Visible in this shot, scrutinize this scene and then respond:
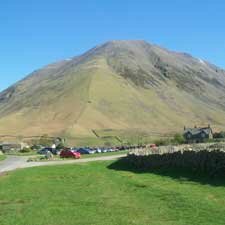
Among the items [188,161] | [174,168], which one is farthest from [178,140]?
[188,161]

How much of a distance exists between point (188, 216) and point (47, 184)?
15122 mm

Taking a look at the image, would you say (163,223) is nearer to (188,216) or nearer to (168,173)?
(188,216)

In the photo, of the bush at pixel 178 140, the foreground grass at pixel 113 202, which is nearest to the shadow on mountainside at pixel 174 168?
the foreground grass at pixel 113 202

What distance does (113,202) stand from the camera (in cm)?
2303

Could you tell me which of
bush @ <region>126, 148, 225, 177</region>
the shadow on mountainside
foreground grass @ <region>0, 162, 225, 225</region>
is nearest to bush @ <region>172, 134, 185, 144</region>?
the shadow on mountainside

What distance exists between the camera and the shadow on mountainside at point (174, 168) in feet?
93.3

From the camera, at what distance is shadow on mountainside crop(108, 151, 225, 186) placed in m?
28.4

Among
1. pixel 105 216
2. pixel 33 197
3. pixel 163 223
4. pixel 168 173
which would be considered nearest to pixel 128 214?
pixel 105 216

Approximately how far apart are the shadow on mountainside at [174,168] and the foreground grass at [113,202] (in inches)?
37.2

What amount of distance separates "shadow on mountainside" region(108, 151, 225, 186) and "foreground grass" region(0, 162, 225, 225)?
94 centimetres

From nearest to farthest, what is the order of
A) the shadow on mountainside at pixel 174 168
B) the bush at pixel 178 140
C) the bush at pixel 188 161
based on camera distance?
the shadow on mountainside at pixel 174 168, the bush at pixel 188 161, the bush at pixel 178 140

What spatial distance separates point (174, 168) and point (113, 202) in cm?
1255

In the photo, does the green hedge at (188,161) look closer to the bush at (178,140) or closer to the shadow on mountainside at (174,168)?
the shadow on mountainside at (174,168)

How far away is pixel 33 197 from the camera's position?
2588 centimetres
